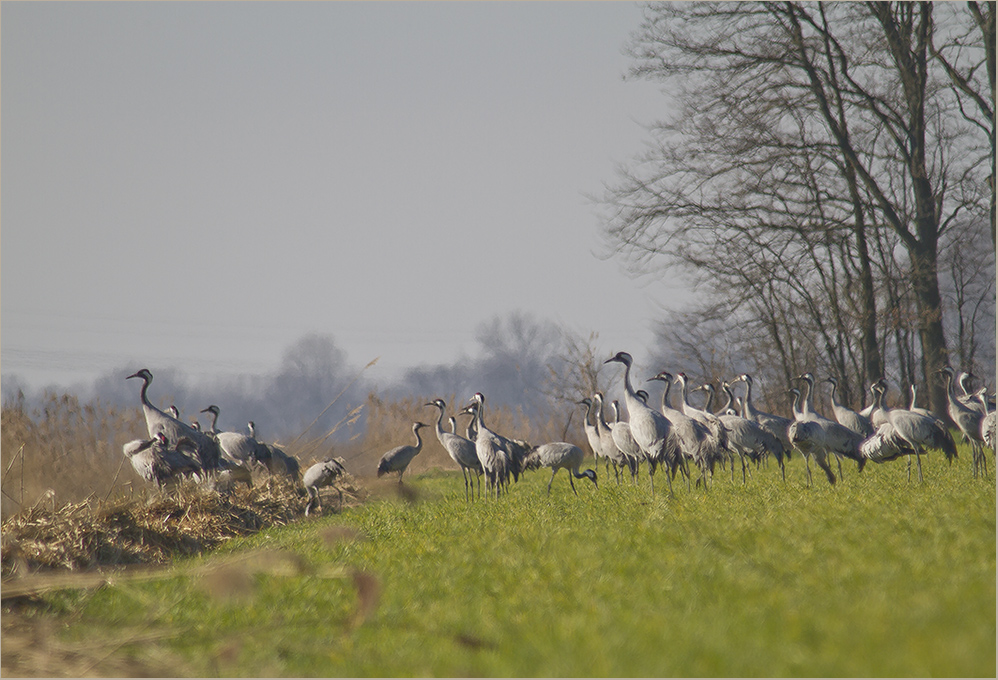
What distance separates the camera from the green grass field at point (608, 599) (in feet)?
13.2

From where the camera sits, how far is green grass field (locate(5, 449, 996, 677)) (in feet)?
13.2

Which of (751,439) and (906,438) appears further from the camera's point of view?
(751,439)

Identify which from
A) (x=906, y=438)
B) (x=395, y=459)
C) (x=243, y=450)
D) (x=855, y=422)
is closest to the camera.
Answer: (x=906, y=438)

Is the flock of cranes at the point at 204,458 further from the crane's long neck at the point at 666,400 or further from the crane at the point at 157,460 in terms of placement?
the crane's long neck at the point at 666,400

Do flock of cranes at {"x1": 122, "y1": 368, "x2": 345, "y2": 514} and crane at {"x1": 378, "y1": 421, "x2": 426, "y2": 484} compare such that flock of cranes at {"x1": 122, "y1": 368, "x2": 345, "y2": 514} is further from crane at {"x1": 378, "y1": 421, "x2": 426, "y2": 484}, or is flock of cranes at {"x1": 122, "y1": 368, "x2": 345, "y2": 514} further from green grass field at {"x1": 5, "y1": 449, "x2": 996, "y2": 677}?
green grass field at {"x1": 5, "y1": 449, "x2": 996, "y2": 677}

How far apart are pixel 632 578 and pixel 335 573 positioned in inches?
93.5

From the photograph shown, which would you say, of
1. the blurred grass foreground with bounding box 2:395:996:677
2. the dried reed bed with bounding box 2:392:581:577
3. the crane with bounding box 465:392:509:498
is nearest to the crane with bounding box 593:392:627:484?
the crane with bounding box 465:392:509:498

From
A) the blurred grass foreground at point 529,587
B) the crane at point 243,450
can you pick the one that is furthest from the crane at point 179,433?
the blurred grass foreground at point 529,587

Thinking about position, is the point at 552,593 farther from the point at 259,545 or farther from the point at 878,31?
the point at 878,31

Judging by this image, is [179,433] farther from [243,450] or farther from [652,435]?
[652,435]

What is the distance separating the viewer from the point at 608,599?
5.28 m

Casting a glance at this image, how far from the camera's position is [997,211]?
19688 mm

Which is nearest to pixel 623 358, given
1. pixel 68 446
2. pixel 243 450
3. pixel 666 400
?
pixel 666 400

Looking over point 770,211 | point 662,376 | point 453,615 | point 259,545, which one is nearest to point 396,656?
point 453,615
